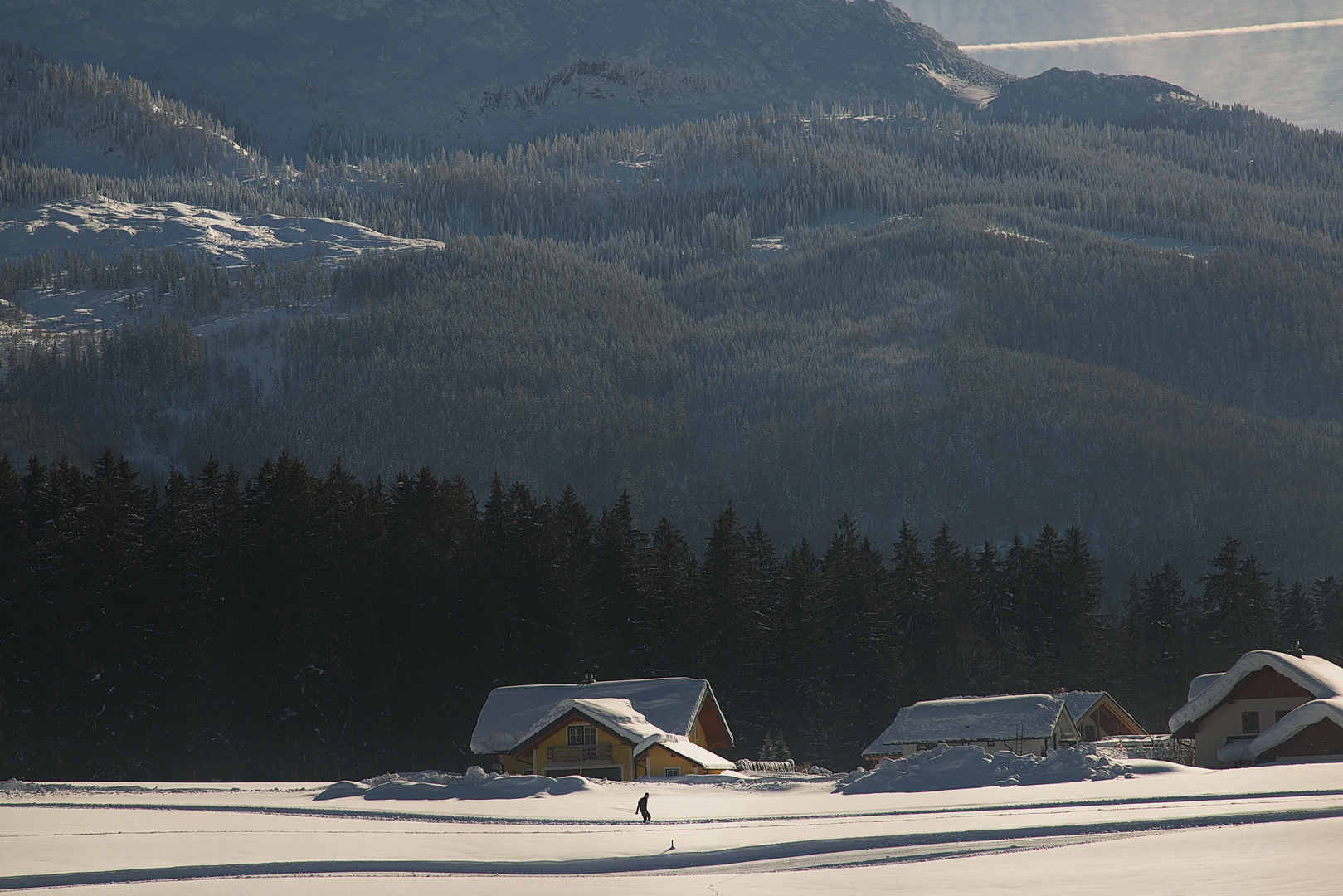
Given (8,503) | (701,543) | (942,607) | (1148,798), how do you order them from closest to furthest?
(1148,798)
(8,503)
(942,607)
(701,543)

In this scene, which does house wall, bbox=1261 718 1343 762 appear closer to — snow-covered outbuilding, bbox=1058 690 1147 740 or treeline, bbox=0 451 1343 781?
snow-covered outbuilding, bbox=1058 690 1147 740

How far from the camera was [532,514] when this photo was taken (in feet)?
234

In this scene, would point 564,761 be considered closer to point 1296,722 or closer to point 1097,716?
point 1097,716

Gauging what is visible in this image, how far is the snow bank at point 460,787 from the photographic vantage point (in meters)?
47.0

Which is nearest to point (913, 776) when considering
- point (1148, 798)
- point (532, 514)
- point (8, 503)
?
point (1148, 798)

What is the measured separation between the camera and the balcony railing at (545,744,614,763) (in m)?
61.4

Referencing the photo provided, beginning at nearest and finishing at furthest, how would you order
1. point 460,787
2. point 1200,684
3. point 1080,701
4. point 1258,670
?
1. point 460,787
2. point 1258,670
3. point 1200,684
4. point 1080,701

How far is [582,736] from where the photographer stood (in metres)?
61.7

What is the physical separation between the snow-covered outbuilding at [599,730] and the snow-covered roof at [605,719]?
37 mm

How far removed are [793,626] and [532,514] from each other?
609 inches

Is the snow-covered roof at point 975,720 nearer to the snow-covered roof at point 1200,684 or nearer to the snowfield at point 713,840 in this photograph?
the snow-covered roof at point 1200,684

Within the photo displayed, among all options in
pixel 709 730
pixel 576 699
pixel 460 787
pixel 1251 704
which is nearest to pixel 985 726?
pixel 1251 704

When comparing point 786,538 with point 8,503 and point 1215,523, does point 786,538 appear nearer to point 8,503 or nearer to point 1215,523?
point 1215,523

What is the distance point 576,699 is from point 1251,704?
28.6m
